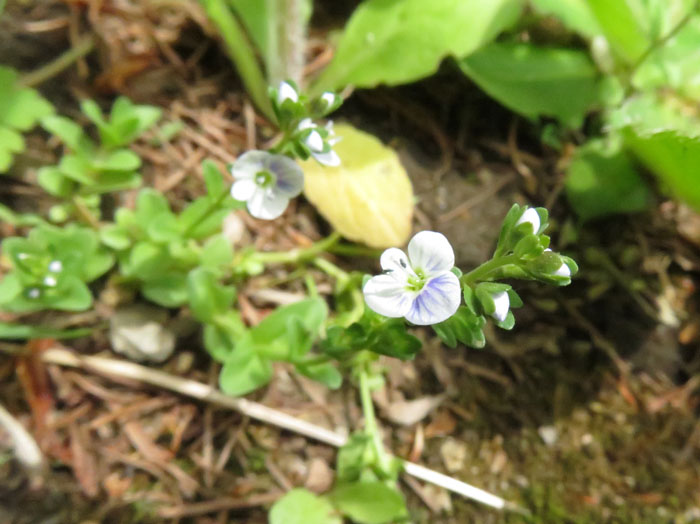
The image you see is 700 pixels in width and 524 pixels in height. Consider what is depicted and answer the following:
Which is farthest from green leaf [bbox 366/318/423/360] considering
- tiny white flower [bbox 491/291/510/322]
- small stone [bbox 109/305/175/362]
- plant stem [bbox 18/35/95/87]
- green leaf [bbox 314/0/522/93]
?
plant stem [bbox 18/35/95/87]

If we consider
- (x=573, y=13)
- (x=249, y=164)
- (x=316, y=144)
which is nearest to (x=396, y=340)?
(x=316, y=144)

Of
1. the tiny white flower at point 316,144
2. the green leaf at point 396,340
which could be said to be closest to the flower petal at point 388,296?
the green leaf at point 396,340

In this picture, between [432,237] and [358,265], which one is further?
[358,265]

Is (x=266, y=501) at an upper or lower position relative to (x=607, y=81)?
lower

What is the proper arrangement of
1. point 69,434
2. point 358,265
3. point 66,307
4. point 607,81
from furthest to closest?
point 607,81, point 358,265, point 69,434, point 66,307

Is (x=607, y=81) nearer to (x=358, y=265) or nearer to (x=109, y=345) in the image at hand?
(x=358, y=265)

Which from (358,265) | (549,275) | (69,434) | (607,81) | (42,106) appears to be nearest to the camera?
(549,275)

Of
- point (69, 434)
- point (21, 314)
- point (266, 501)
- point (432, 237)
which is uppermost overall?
point (432, 237)

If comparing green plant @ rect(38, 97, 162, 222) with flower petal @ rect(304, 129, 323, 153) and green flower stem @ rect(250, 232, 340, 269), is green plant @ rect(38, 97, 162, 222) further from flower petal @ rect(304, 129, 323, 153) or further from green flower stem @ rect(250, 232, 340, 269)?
flower petal @ rect(304, 129, 323, 153)

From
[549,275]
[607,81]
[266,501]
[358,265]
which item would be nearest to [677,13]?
[607,81]
